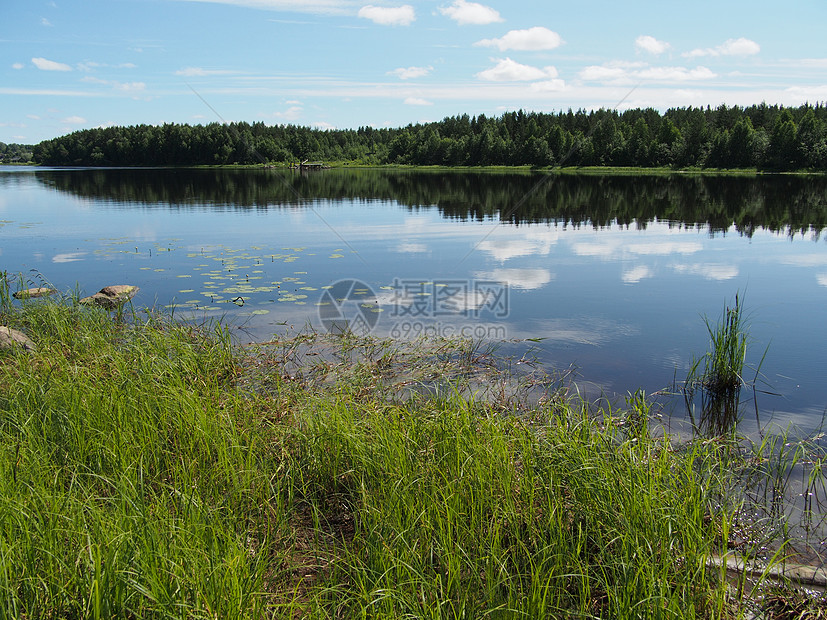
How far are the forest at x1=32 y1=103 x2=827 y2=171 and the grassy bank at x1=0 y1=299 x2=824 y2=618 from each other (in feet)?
203

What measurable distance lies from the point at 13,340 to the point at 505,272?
1167cm

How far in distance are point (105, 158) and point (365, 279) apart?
6006 inches

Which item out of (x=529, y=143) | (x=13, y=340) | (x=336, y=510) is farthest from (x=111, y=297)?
(x=529, y=143)

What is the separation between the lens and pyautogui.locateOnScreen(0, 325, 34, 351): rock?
718 centimetres

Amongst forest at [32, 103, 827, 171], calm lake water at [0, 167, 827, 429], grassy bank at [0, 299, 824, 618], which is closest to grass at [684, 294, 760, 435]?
calm lake water at [0, 167, 827, 429]

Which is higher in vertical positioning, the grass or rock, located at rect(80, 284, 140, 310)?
rock, located at rect(80, 284, 140, 310)

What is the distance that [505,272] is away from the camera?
609 inches

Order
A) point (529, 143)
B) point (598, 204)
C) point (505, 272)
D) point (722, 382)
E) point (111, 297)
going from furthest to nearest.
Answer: point (529, 143), point (598, 204), point (505, 272), point (111, 297), point (722, 382)

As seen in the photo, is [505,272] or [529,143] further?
[529,143]

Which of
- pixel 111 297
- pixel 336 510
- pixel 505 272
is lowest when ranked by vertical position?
pixel 336 510

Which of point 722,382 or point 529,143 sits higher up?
point 529,143

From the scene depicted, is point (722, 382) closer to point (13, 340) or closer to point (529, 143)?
point (13, 340)

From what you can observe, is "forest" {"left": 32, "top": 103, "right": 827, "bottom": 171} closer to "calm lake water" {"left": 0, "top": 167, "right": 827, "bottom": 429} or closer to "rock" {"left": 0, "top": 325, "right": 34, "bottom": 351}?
"calm lake water" {"left": 0, "top": 167, "right": 827, "bottom": 429}

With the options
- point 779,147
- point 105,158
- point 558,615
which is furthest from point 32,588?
point 105,158
